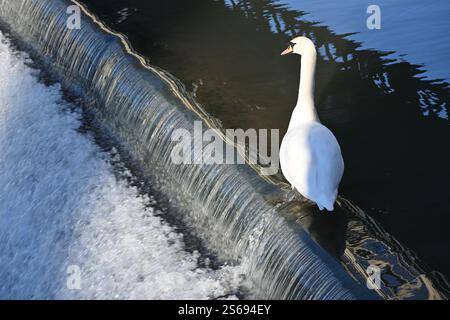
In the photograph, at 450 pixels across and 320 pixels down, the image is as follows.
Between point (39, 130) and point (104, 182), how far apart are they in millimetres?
1036

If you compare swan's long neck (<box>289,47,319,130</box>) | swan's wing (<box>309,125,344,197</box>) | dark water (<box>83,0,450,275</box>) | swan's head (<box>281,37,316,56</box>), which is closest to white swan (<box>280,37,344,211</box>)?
swan's wing (<box>309,125,344,197</box>)

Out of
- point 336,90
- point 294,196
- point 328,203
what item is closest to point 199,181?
point 294,196

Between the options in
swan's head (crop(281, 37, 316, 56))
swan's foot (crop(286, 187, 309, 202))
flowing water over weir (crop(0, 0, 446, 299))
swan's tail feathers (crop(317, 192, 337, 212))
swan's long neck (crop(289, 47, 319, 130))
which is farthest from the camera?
swan's head (crop(281, 37, 316, 56))

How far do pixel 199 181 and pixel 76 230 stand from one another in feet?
2.70

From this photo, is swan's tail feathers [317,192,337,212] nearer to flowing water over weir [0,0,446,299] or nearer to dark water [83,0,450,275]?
flowing water over weir [0,0,446,299]

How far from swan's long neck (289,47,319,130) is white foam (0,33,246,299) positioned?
94 cm

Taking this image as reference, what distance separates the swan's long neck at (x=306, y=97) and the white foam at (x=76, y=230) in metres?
0.94

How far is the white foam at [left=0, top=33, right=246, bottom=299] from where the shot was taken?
4.39 meters

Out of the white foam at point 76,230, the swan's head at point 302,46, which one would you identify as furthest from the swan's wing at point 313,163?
the swan's head at point 302,46

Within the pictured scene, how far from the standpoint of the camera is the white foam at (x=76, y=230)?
4.39m

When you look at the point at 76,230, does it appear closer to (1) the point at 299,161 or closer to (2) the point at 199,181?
(2) the point at 199,181

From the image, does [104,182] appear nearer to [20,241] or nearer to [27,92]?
[20,241]

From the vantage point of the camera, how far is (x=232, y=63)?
20.5ft

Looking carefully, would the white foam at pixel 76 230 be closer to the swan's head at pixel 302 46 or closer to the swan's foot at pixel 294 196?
the swan's foot at pixel 294 196
